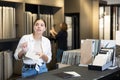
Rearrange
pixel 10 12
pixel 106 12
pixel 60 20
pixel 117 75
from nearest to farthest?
1. pixel 117 75
2. pixel 10 12
3. pixel 60 20
4. pixel 106 12

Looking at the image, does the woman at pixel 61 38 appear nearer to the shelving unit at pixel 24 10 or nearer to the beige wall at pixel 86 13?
the shelving unit at pixel 24 10

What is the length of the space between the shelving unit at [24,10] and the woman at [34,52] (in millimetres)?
1195

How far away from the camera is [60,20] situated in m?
5.39

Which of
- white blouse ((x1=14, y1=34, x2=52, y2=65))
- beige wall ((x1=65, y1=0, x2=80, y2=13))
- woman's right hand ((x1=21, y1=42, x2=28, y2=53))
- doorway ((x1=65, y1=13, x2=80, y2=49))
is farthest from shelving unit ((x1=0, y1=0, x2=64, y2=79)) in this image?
woman's right hand ((x1=21, y1=42, x2=28, y2=53))

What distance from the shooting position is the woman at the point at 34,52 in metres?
2.61

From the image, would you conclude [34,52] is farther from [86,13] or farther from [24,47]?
[86,13]

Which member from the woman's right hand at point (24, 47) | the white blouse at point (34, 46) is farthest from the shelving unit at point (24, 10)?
the woman's right hand at point (24, 47)

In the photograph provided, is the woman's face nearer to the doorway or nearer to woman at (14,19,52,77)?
woman at (14,19,52,77)

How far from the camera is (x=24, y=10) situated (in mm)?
4227

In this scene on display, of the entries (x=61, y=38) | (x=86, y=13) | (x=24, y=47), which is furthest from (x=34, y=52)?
(x=86, y=13)

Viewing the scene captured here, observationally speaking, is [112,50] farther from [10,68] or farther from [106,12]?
[106,12]

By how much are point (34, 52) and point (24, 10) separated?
176cm

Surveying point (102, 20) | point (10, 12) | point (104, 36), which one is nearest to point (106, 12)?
point (102, 20)

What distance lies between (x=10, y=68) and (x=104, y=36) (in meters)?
3.88
